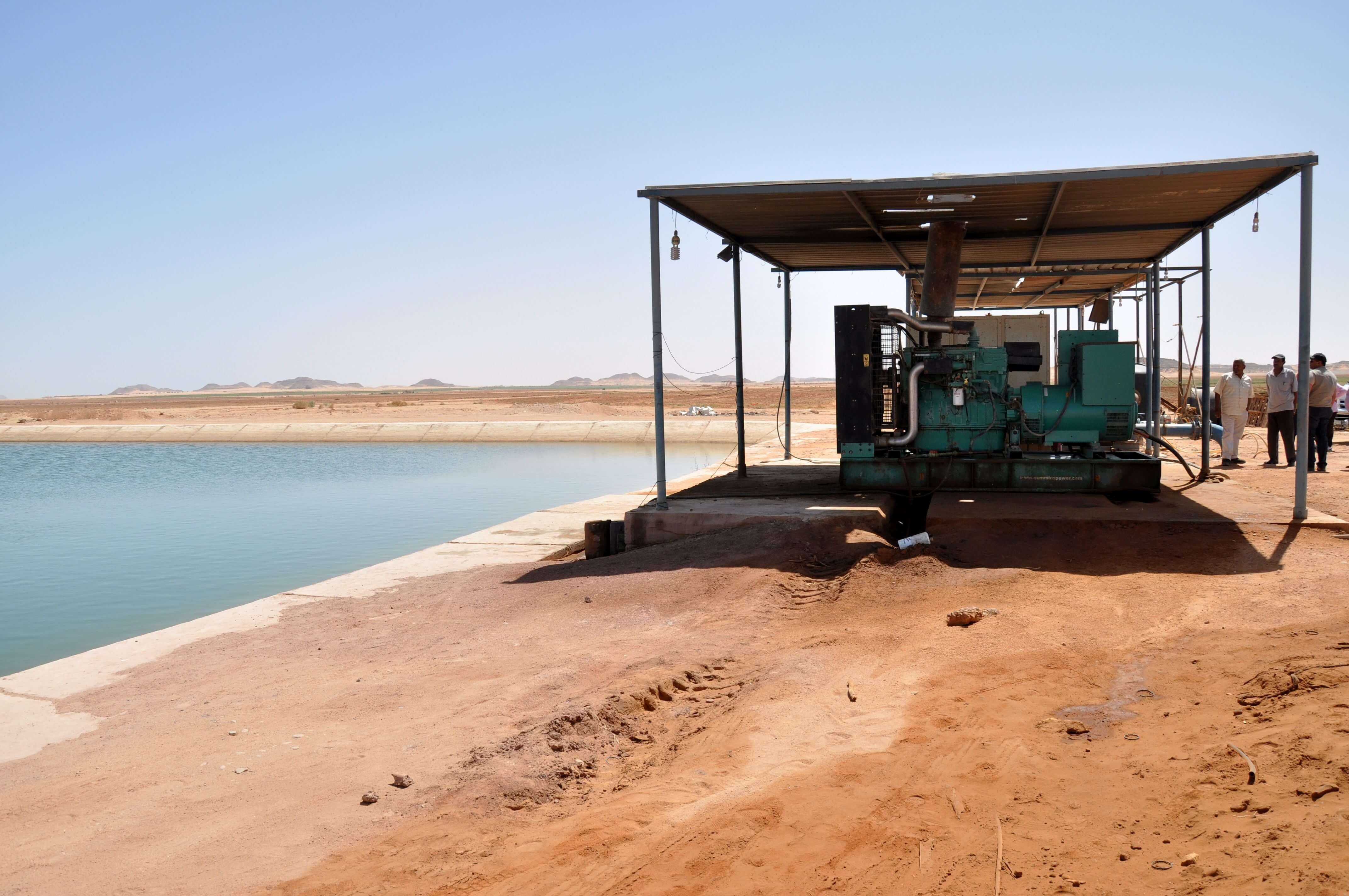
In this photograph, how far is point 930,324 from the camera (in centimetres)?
1062

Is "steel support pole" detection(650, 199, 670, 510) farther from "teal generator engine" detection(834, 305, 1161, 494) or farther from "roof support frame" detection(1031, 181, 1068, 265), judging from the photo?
"roof support frame" detection(1031, 181, 1068, 265)

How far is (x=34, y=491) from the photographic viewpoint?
79.7 feet

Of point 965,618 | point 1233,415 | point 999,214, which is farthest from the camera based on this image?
point 1233,415

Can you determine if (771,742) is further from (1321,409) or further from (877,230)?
(1321,409)

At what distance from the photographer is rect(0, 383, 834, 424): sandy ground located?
45250 mm

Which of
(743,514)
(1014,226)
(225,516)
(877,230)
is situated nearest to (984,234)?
(1014,226)

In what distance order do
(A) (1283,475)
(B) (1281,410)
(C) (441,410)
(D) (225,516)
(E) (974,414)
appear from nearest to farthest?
(E) (974,414), (A) (1283,475), (B) (1281,410), (D) (225,516), (C) (441,410)

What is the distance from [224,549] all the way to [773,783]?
13.0 m

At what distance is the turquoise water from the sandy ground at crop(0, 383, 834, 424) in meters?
7.57

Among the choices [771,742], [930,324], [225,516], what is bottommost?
[225,516]

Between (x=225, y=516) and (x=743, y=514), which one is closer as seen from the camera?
(x=743, y=514)

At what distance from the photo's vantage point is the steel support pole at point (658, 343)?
997 cm

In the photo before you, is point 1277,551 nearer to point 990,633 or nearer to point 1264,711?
point 990,633

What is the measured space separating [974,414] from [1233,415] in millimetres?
7061
